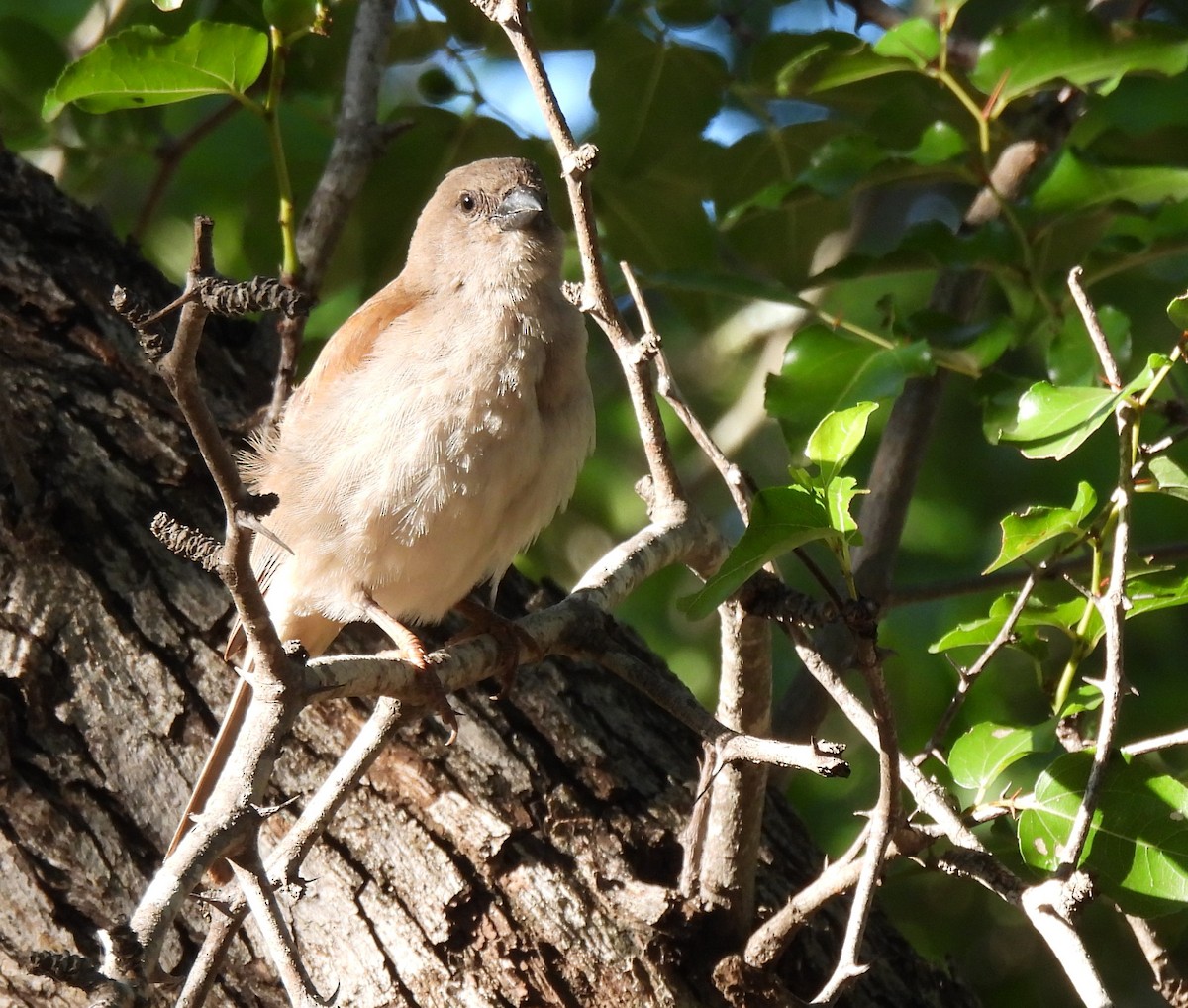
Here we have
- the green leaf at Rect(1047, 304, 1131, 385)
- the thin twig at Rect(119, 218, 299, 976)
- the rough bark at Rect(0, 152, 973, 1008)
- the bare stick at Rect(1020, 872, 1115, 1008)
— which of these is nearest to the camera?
the thin twig at Rect(119, 218, 299, 976)

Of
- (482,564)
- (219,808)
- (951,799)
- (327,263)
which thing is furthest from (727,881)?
(327,263)

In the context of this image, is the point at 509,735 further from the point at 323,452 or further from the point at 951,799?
the point at 951,799

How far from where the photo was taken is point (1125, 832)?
2395 millimetres

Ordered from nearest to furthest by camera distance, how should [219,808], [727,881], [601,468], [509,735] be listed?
1. [219,808]
2. [727,881]
3. [509,735]
4. [601,468]

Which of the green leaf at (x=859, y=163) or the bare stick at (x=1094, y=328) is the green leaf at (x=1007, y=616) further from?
the green leaf at (x=859, y=163)

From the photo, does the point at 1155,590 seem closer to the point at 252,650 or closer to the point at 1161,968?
the point at 1161,968

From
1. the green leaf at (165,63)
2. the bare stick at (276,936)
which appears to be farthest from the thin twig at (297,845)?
the green leaf at (165,63)

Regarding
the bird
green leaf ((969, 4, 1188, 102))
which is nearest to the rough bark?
the bird

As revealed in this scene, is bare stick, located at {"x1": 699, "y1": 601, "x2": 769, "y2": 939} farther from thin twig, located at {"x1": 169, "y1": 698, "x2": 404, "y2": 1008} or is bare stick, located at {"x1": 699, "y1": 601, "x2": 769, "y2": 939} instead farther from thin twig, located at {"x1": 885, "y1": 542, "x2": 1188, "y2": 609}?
thin twig, located at {"x1": 169, "y1": 698, "x2": 404, "y2": 1008}

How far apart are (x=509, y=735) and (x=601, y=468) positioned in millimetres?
2635

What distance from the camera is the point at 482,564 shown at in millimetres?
3504

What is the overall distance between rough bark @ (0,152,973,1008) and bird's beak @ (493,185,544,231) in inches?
42.3

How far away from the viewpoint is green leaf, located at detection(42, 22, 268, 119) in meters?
3.05


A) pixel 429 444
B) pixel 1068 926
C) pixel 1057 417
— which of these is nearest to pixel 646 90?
pixel 429 444
